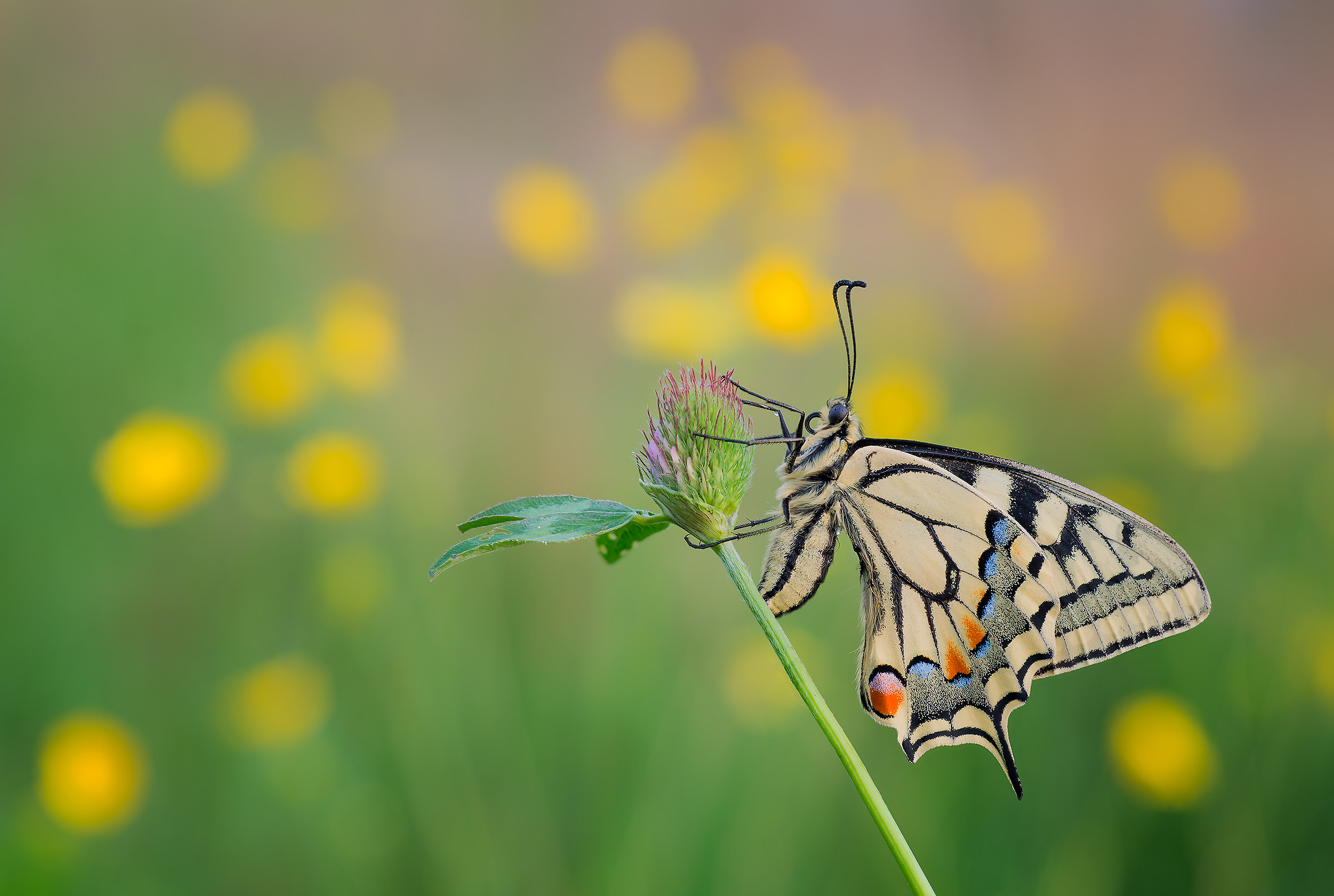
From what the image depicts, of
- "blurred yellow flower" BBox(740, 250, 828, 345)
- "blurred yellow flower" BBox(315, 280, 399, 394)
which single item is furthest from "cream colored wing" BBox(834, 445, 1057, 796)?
"blurred yellow flower" BBox(315, 280, 399, 394)

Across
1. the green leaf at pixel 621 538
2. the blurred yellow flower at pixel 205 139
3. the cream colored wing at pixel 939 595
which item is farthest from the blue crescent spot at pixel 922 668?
the blurred yellow flower at pixel 205 139

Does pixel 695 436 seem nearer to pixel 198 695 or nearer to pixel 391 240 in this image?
pixel 198 695

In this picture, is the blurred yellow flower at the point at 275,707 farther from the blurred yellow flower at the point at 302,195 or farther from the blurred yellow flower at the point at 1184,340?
the blurred yellow flower at the point at 1184,340

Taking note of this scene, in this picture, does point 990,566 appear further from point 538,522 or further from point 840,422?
point 538,522

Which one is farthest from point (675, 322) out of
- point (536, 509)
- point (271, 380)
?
point (536, 509)

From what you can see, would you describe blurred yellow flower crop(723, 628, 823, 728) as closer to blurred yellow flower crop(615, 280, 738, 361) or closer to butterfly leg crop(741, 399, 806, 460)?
blurred yellow flower crop(615, 280, 738, 361)
